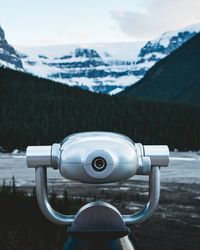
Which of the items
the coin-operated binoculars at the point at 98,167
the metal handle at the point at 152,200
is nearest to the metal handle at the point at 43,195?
the coin-operated binoculars at the point at 98,167

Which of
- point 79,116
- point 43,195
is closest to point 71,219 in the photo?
point 43,195

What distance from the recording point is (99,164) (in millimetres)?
2514

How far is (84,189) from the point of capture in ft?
137

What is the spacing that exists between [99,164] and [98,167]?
1 cm

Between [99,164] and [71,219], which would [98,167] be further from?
[71,219]

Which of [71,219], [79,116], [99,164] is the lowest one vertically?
[71,219]

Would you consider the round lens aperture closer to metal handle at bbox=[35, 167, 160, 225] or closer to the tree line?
metal handle at bbox=[35, 167, 160, 225]

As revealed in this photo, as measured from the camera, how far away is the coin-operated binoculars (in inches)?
98.4

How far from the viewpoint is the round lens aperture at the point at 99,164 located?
8.20 feet

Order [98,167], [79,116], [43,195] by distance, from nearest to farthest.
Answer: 1. [98,167]
2. [43,195]
3. [79,116]

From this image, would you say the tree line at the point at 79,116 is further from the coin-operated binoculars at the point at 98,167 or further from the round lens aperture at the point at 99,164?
the round lens aperture at the point at 99,164

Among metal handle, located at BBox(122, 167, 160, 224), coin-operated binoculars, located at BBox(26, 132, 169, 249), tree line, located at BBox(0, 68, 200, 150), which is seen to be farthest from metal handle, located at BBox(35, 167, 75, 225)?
tree line, located at BBox(0, 68, 200, 150)

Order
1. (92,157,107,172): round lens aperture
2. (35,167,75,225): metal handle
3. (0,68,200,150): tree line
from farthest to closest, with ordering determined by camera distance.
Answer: (0,68,200,150): tree line, (35,167,75,225): metal handle, (92,157,107,172): round lens aperture

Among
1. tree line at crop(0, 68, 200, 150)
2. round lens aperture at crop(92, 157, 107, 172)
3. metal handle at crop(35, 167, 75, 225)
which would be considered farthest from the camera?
tree line at crop(0, 68, 200, 150)
